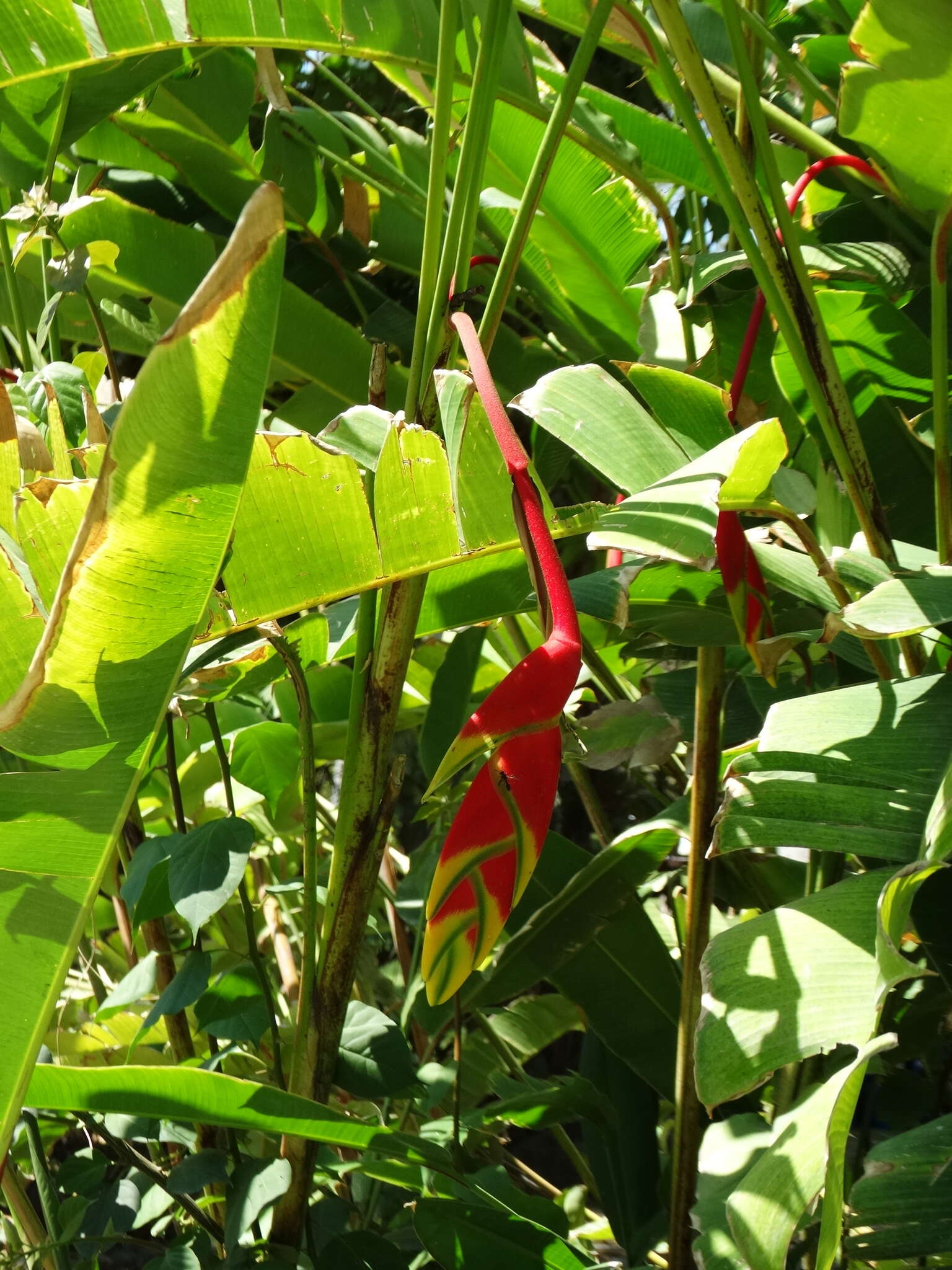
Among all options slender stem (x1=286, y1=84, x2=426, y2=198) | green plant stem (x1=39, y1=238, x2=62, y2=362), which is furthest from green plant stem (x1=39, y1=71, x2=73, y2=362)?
slender stem (x1=286, y1=84, x2=426, y2=198)

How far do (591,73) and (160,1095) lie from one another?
1390 mm

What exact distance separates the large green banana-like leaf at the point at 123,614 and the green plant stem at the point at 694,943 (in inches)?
15.8

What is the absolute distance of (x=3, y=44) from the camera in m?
0.66

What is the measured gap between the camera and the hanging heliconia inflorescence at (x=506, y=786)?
1.00 feet

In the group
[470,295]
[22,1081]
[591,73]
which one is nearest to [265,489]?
[470,295]

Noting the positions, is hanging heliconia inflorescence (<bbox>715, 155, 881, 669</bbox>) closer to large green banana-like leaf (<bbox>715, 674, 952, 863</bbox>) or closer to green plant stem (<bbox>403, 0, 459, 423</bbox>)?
large green banana-like leaf (<bbox>715, 674, 952, 863</bbox>)

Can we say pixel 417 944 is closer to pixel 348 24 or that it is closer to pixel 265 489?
pixel 265 489

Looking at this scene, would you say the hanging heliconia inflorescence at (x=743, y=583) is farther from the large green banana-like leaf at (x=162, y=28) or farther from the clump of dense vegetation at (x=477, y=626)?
the large green banana-like leaf at (x=162, y=28)

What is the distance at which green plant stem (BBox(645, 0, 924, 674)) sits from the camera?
0.52 metres

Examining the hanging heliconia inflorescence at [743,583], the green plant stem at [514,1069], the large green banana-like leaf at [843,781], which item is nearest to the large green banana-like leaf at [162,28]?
the hanging heliconia inflorescence at [743,583]

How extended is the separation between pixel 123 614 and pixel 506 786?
146 millimetres

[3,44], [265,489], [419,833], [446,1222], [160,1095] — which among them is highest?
[3,44]

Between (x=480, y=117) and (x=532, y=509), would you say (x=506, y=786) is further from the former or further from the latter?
(x=480, y=117)

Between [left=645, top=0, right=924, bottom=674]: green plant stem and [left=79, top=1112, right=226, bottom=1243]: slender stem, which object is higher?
[left=645, top=0, right=924, bottom=674]: green plant stem
